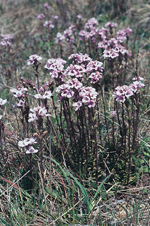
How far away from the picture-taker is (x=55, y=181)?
9.38ft

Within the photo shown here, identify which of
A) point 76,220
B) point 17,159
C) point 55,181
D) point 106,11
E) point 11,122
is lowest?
point 76,220

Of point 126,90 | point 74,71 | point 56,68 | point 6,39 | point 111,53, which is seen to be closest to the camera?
point 126,90

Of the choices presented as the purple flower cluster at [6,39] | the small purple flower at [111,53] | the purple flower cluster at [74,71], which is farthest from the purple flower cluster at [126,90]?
the purple flower cluster at [6,39]

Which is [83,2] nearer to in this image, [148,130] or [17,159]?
[148,130]

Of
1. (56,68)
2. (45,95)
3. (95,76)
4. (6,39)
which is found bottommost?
(45,95)

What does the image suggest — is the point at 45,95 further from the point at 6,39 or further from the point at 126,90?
the point at 6,39

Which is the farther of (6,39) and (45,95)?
(6,39)

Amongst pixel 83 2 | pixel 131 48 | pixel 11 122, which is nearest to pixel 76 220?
pixel 11 122

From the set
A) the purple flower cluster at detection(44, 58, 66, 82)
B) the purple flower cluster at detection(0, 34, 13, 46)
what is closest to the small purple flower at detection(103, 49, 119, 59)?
the purple flower cluster at detection(44, 58, 66, 82)

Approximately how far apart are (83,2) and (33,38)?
2.38m

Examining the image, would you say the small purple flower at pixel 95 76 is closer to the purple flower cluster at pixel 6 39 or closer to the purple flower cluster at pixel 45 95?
the purple flower cluster at pixel 45 95

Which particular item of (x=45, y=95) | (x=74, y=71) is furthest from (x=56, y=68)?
(x=45, y=95)

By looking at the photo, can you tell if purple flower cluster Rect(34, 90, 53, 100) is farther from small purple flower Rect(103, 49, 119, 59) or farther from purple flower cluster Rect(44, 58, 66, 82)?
small purple flower Rect(103, 49, 119, 59)

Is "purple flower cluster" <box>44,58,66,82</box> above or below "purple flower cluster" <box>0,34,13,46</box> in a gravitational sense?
Result: below
